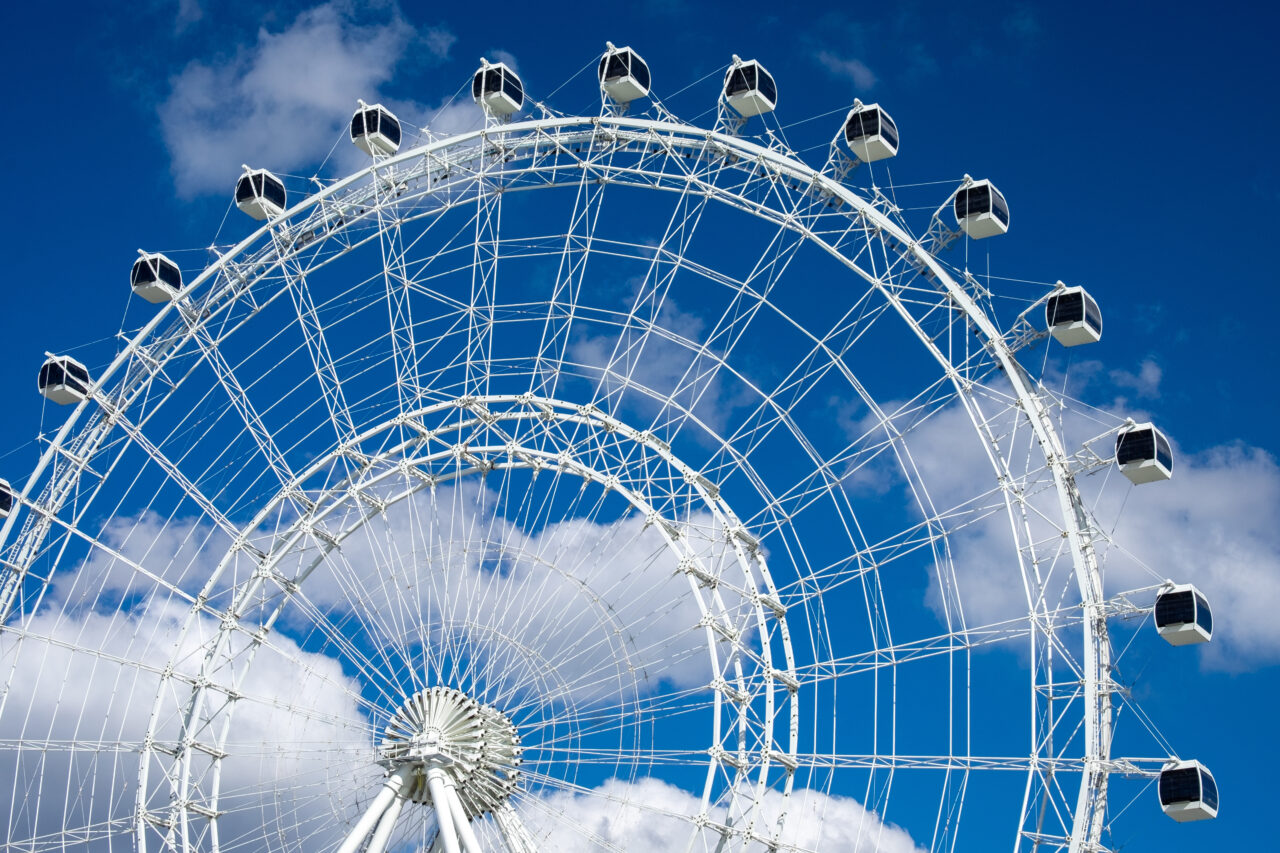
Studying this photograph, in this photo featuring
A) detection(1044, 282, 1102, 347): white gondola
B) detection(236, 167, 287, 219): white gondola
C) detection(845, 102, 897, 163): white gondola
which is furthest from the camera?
detection(236, 167, 287, 219): white gondola

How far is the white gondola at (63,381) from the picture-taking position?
46031 mm

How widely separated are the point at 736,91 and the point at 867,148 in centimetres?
422

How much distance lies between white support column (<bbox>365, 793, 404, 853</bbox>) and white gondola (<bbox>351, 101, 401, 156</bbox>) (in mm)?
18825

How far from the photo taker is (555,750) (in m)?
38.8

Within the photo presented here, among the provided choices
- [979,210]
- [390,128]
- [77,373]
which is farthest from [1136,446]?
[77,373]

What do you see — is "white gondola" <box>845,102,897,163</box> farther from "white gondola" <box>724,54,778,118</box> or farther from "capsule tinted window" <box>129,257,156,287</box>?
"capsule tinted window" <box>129,257,156,287</box>

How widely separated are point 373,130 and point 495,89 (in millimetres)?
3888

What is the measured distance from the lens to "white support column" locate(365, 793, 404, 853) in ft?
126

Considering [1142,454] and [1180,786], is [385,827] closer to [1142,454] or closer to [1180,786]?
[1180,786]

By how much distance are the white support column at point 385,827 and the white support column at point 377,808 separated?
0.43 feet

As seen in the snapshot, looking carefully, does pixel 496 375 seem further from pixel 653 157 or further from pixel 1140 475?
pixel 1140 475

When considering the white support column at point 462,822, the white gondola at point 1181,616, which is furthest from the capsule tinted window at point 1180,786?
the white support column at point 462,822

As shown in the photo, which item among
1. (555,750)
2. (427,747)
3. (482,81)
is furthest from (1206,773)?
(482,81)

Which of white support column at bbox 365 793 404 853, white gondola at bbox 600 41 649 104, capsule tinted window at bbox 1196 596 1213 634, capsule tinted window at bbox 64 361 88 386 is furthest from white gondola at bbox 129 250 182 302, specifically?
capsule tinted window at bbox 1196 596 1213 634
